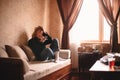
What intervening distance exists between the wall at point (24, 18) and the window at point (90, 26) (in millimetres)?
526

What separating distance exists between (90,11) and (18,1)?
8.28ft

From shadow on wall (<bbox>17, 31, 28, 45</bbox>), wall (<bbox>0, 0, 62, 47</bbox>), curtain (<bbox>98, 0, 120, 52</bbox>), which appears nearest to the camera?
wall (<bbox>0, 0, 62, 47</bbox>)

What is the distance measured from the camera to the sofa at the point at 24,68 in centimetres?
329

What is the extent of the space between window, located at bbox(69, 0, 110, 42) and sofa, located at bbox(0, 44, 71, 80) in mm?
1476

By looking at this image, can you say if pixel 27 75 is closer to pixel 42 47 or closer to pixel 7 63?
pixel 7 63

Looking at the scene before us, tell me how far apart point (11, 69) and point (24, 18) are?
7.34 ft

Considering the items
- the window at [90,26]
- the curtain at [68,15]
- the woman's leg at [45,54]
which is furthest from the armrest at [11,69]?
the window at [90,26]

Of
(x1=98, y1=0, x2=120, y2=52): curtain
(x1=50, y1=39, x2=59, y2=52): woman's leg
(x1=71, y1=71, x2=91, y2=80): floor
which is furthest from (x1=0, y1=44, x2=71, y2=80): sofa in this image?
(x1=98, y1=0, x2=120, y2=52): curtain

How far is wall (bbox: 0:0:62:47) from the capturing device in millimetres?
4566

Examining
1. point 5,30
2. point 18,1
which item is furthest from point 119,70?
point 18,1

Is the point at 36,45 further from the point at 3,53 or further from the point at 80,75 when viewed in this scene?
the point at 80,75

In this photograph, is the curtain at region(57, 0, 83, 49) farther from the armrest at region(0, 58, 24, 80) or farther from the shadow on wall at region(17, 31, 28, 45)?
the armrest at region(0, 58, 24, 80)

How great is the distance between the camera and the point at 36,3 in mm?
6062

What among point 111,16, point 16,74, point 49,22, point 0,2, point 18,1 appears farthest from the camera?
point 49,22
